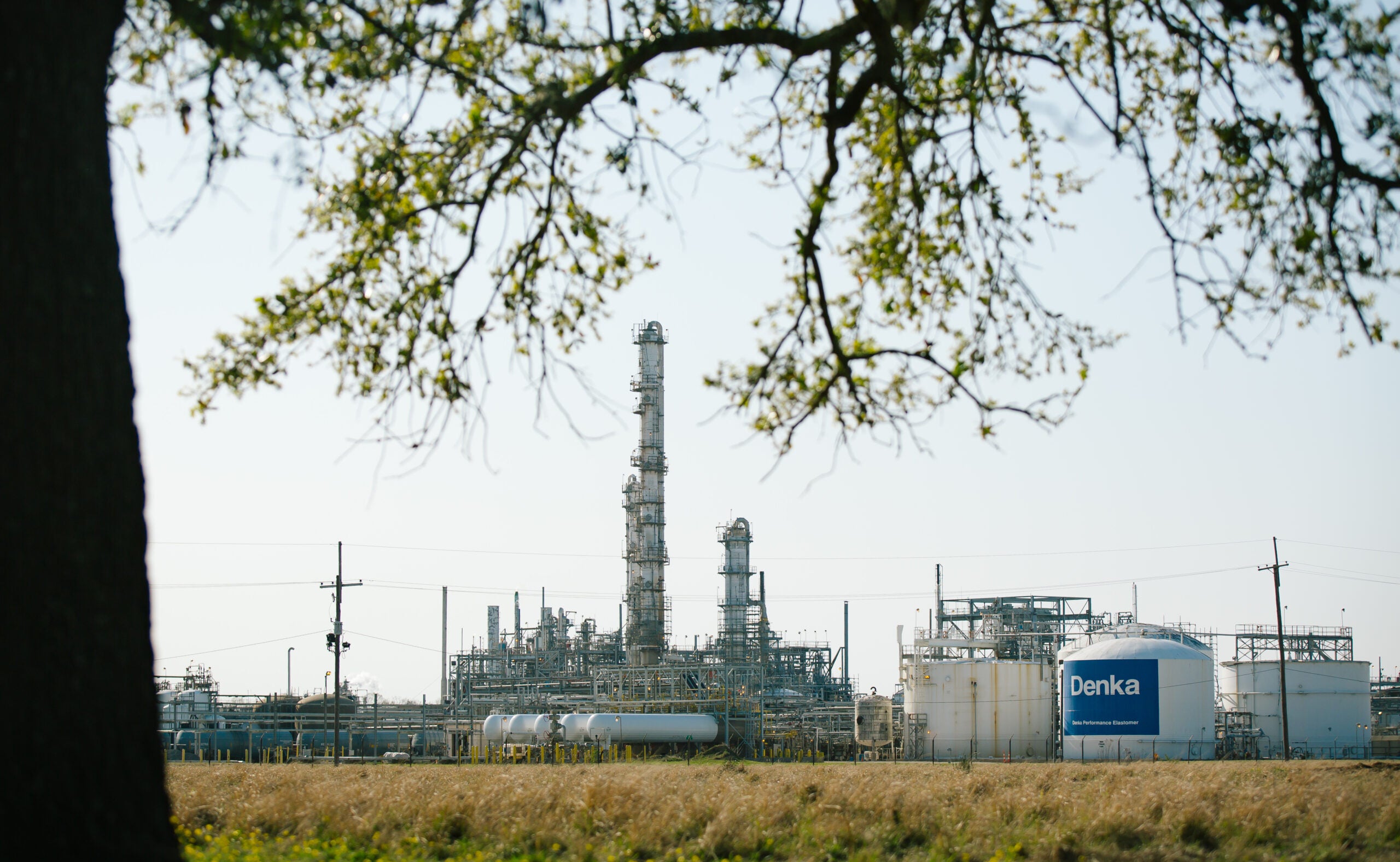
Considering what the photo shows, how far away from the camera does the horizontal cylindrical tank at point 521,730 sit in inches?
1962

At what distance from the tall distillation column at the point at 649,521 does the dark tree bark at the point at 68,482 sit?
178 ft

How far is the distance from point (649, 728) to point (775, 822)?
114 ft

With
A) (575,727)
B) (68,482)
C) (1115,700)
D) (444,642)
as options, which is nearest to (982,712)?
(1115,700)

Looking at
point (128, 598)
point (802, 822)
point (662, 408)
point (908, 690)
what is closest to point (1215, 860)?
point (802, 822)

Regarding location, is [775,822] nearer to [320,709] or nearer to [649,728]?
[649,728]

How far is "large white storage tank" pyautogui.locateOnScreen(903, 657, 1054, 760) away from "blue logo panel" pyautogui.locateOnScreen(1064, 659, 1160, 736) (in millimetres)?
3295

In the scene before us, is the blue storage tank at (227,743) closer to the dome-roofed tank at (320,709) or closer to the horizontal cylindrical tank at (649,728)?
the dome-roofed tank at (320,709)

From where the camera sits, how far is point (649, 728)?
1912 inches

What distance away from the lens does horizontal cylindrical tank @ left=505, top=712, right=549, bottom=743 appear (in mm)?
49844

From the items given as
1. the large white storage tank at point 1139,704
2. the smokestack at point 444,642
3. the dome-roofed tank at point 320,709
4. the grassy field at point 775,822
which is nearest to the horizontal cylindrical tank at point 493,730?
the dome-roofed tank at point 320,709

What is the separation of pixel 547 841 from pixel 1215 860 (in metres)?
6.86

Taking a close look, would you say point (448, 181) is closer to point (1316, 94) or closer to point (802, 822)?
point (1316, 94)

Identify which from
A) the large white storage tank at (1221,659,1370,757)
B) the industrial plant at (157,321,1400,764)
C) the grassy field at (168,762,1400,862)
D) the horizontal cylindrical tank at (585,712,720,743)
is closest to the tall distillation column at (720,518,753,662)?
the industrial plant at (157,321,1400,764)

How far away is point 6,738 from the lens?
4293 mm
